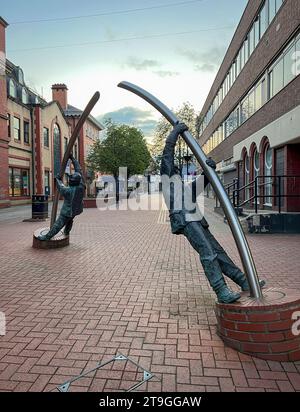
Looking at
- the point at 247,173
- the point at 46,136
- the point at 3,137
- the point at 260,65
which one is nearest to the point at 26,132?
the point at 46,136

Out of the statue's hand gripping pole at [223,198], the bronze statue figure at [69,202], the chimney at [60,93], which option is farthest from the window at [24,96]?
the statue's hand gripping pole at [223,198]

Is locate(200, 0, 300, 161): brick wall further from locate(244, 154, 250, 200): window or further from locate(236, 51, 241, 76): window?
locate(244, 154, 250, 200): window

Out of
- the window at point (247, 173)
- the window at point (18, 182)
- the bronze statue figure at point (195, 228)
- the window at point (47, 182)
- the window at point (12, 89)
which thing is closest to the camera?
the bronze statue figure at point (195, 228)

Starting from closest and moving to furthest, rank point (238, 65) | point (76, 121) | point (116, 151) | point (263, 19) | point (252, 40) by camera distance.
A: point (263, 19) → point (252, 40) → point (238, 65) → point (116, 151) → point (76, 121)

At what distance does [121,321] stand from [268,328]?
1.88 metres

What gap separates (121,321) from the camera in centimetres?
454

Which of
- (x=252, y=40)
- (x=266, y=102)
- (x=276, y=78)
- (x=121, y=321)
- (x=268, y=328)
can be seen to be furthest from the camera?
(x=252, y=40)

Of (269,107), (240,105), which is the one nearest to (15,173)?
(240,105)

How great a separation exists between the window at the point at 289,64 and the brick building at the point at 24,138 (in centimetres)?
1822

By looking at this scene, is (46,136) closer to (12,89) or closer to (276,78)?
(12,89)

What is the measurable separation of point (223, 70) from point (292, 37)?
18.0 meters

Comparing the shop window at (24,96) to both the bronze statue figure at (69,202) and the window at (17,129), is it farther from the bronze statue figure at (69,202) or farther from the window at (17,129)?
the bronze statue figure at (69,202)

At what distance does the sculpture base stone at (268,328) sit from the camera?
135 inches
